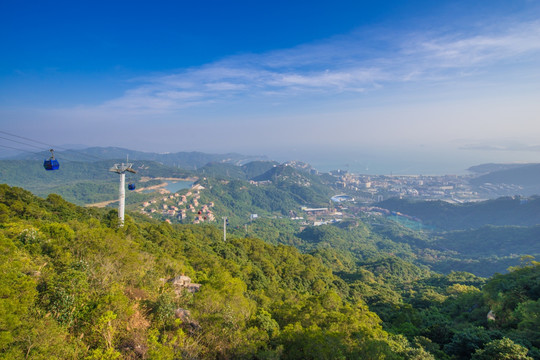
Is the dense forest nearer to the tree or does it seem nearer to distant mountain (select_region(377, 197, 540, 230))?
the tree

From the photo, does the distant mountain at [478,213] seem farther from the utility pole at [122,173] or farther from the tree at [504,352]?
the utility pole at [122,173]

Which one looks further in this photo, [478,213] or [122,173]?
[478,213]

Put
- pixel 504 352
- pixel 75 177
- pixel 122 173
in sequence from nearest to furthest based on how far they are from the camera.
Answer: pixel 504 352 < pixel 122 173 < pixel 75 177

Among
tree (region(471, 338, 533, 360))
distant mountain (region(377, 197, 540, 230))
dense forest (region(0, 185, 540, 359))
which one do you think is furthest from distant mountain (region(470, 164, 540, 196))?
tree (region(471, 338, 533, 360))

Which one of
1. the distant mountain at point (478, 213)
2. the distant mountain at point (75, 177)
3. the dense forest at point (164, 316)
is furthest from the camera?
the distant mountain at point (75, 177)

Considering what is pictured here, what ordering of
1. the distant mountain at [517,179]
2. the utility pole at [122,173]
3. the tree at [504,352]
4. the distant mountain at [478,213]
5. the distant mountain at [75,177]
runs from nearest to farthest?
the tree at [504,352] < the utility pole at [122,173] < the distant mountain at [478,213] < the distant mountain at [75,177] < the distant mountain at [517,179]

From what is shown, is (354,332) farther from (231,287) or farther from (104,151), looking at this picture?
(104,151)

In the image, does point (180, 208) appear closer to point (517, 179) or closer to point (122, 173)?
point (122, 173)

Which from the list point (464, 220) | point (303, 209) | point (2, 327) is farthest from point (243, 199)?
point (2, 327)

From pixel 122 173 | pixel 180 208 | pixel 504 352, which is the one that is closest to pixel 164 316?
pixel 504 352

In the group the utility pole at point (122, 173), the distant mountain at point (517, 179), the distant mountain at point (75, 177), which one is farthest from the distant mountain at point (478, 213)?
the distant mountain at point (75, 177)

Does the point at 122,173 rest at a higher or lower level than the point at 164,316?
higher

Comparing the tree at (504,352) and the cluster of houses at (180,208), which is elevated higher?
the tree at (504,352)
